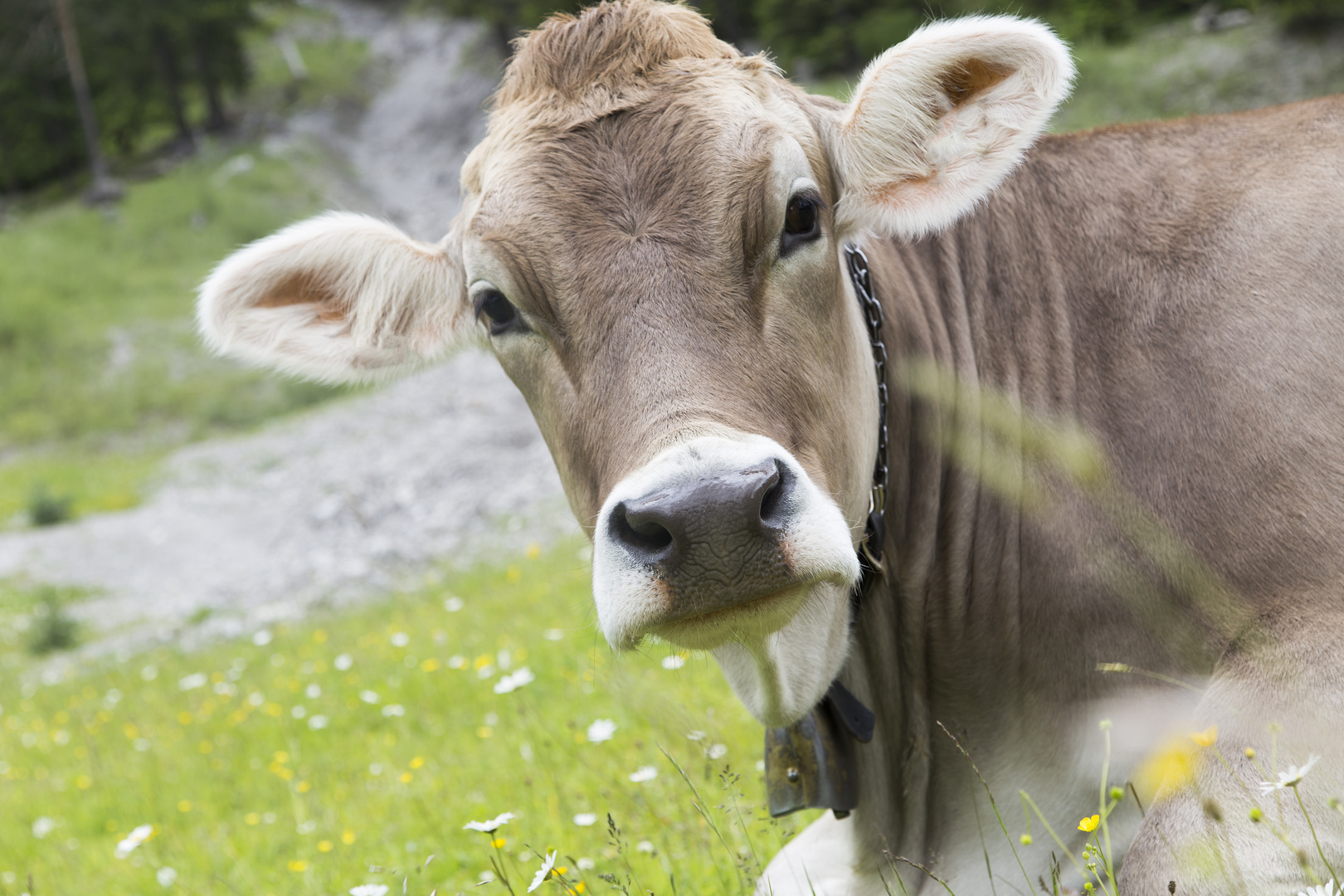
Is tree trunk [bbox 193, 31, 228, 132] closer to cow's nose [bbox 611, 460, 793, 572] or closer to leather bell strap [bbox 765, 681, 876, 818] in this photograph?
leather bell strap [bbox 765, 681, 876, 818]

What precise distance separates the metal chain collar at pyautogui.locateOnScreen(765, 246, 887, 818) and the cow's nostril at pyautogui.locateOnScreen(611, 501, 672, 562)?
35.0 inches

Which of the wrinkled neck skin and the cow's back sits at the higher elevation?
the cow's back

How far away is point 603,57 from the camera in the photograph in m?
2.87

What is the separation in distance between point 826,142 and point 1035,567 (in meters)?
1.24

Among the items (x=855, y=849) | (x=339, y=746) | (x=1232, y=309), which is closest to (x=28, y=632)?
(x=339, y=746)

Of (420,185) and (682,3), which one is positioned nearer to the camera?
(682,3)

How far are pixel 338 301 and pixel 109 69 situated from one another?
147 ft

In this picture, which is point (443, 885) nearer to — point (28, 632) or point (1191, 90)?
point (28, 632)

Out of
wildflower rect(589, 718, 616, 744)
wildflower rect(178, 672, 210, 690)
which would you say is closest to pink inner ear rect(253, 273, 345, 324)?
wildflower rect(589, 718, 616, 744)

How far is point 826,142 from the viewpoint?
295 centimetres

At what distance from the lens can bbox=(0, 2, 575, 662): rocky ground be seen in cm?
1138

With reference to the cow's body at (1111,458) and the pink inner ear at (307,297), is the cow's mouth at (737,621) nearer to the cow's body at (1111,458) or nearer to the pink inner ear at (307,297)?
the cow's body at (1111,458)

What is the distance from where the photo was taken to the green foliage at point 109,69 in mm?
40156

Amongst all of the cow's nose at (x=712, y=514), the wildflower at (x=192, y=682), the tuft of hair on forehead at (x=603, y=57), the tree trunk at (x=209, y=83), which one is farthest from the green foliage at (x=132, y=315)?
the cow's nose at (x=712, y=514)
